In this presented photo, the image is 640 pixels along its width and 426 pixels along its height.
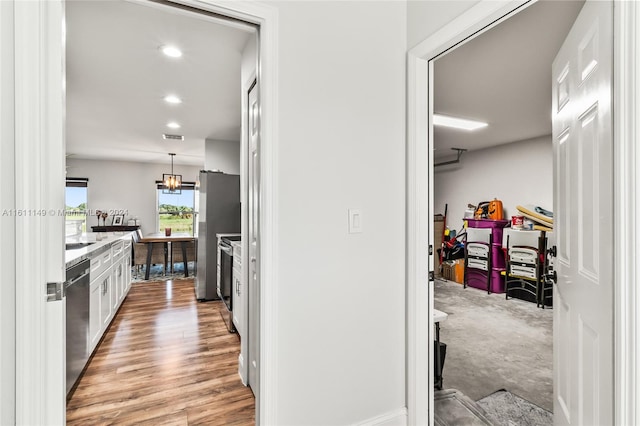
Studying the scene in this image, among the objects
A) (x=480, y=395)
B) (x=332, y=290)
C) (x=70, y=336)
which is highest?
(x=332, y=290)

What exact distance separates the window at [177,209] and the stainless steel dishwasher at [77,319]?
629cm

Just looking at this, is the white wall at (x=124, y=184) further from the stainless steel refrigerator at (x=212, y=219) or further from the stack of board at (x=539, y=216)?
the stack of board at (x=539, y=216)

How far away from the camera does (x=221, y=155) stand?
18.5 ft

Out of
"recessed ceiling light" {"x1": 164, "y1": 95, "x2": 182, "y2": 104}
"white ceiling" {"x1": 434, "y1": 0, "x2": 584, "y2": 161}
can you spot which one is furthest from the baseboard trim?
"recessed ceiling light" {"x1": 164, "y1": 95, "x2": 182, "y2": 104}

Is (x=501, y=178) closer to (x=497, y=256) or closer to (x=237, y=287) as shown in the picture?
(x=497, y=256)

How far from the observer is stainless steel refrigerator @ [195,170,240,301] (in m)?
4.33

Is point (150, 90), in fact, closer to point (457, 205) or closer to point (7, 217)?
point (7, 217)

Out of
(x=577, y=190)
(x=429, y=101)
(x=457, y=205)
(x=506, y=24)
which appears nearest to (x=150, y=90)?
(x=429, y=101)

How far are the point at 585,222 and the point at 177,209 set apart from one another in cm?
871

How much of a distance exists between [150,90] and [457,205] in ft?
19.7

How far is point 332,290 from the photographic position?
1.55 m

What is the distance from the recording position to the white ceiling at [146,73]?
214cm

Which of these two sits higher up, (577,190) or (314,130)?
(314,130)

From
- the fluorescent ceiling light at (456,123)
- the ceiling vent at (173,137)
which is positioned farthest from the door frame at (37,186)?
the ceiling vent at (173,137)
